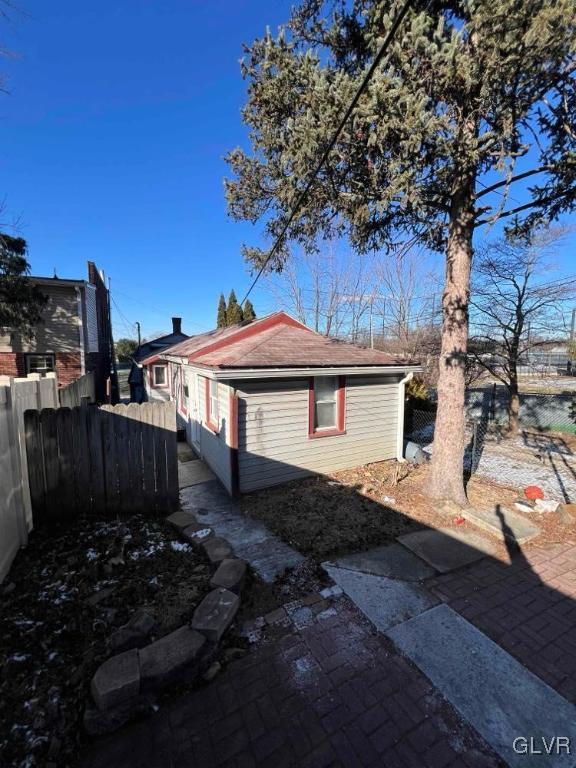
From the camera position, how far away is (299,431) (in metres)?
6.68

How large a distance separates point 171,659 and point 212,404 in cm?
532

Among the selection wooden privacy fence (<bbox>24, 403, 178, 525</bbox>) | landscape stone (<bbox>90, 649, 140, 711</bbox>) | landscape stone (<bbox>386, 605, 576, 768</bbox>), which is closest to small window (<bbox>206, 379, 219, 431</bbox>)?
wooden privacy fence (<bbox>24, 403, 178, 525</bbox>)

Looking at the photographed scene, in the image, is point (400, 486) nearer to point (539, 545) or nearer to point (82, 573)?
point (539, 545)

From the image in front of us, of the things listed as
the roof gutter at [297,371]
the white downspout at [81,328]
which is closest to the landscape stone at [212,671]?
the roof gutter at [297,371]

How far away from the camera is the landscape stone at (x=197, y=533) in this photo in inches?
157

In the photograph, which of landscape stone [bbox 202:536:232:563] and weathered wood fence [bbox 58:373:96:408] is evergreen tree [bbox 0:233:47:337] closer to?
weathered wood fence [bbox 58:373:96:408]

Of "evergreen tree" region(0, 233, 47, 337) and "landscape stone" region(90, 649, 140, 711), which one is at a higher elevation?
"evergreen tree" region(0, 233, 47, 337)

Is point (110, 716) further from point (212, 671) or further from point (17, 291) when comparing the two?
point (17, 291)

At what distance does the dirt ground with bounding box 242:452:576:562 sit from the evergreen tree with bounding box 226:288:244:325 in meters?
19.1

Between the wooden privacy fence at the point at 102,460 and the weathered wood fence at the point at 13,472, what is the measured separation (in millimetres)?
190

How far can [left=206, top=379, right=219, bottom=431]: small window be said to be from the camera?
7.08 metres

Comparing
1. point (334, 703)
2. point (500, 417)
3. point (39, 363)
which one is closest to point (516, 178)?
point (334, 703)

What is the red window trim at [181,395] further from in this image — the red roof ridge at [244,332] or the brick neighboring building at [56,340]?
the brick neighboring building at [56,340]

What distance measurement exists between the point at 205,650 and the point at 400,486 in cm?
476
